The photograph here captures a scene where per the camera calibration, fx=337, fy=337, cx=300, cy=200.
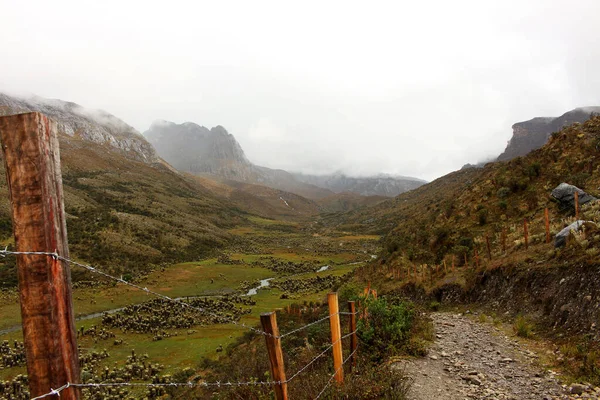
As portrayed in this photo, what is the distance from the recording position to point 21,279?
317 centimetres

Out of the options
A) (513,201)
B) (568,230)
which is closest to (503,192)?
(513,201)

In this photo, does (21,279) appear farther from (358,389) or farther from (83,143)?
(83,143)

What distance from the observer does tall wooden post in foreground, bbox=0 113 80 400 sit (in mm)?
3131

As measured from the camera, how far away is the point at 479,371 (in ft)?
28.9

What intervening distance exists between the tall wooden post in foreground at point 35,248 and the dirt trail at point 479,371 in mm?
7142

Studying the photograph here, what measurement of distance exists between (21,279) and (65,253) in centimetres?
40

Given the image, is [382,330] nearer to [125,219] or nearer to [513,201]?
[513,201]

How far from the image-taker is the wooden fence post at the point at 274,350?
195 inches

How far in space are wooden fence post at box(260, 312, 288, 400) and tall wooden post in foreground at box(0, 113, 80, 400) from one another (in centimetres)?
245

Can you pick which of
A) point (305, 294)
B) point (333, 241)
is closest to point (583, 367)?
point (305, 294)

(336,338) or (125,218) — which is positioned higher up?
(125,218)

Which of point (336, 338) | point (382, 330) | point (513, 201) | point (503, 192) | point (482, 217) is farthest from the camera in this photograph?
point (503, 192)

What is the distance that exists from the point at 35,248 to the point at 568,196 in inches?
927

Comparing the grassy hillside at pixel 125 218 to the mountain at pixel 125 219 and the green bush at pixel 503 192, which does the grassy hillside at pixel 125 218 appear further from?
the green bush at pixel 503 192
